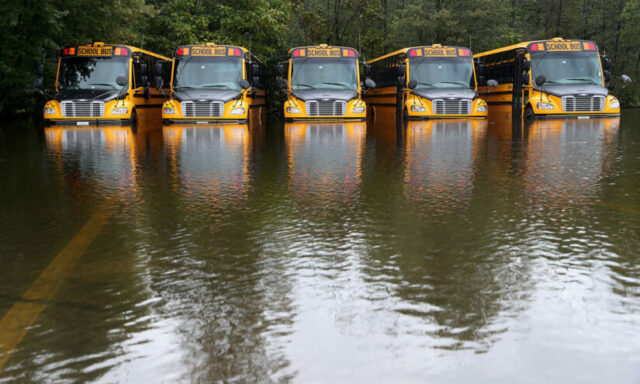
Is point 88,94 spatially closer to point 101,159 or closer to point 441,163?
point 101,159

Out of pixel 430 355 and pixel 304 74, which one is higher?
pixel 304 74

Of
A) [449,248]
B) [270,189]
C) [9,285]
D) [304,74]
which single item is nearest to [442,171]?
[270,189]

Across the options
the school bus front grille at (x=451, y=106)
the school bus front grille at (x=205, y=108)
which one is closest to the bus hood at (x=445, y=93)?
the school bus front grille at (x=451, y=106)

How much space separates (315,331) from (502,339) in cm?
83

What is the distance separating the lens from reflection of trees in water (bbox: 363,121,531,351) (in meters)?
3.85

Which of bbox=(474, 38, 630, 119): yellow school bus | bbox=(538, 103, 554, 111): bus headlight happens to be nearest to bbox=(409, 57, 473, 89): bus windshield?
bbox=(474, 38, 630, 119): yellow school bus

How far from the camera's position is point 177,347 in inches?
136

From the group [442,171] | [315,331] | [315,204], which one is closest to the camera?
[315,331]

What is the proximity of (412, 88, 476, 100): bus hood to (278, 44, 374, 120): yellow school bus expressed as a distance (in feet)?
5.72

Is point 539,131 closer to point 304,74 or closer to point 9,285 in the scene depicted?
point 304,74

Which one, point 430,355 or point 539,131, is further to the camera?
point 539,131

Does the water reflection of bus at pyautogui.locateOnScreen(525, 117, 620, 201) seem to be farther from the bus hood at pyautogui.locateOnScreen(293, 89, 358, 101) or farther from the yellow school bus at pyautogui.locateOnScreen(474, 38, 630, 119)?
the bus hood at pyautogui.locateOnScreen(293, 89, 358, 101)

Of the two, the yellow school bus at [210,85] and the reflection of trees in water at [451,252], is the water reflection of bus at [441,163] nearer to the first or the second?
the reflection of trees in water at [451,252]

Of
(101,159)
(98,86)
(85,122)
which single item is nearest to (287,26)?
(98,86)
